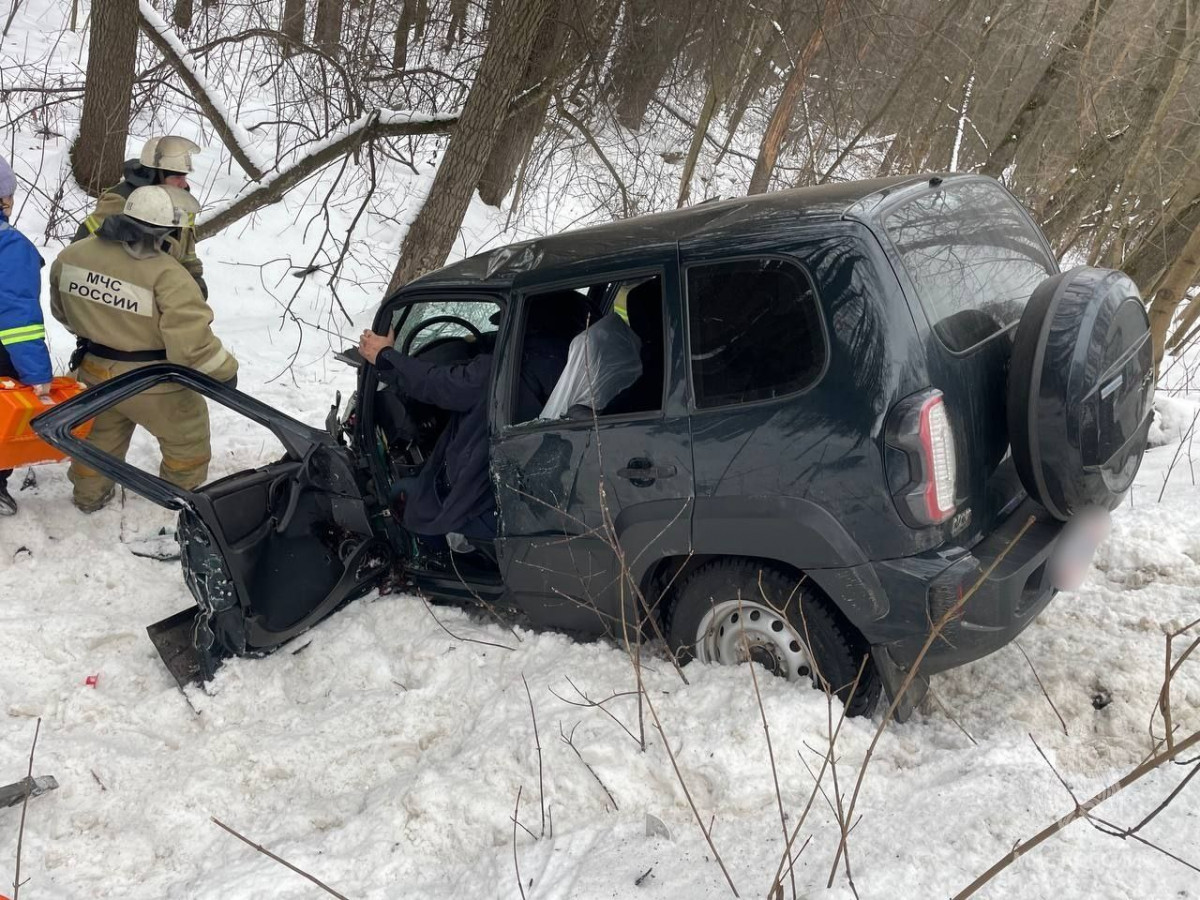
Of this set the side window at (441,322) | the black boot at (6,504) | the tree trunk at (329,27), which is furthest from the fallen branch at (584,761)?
the tree trunk at (329,27)

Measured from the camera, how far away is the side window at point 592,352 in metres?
3.26

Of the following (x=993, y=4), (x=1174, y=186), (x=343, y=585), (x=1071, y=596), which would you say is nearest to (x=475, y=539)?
(x=343, y=585)

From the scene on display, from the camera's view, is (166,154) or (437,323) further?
(166,154)

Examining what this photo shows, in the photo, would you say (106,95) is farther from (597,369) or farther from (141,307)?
(597,369)

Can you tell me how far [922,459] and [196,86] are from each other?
671 centimetres

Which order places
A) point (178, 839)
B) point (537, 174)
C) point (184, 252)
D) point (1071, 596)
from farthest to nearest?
point (537, 174) < point (184, 252) < point (1071, 596) < point (178, 839)

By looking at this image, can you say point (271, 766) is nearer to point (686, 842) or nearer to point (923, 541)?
point (686, 842)

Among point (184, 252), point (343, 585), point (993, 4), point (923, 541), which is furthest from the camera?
point (993, 4)

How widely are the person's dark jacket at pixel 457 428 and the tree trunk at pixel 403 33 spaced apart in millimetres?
5231

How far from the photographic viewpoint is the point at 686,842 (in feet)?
8.43

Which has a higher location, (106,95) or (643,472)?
(106,95)

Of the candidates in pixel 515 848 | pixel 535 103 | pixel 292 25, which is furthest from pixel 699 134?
pixel 515 848

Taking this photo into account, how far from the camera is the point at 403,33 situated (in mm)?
8133

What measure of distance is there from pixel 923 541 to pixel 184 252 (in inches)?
169
